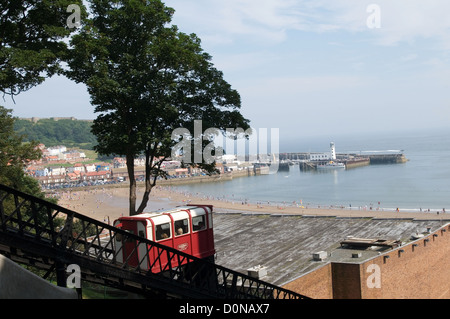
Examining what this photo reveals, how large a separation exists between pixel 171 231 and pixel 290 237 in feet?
52.3

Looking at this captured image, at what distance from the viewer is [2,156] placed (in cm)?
2705

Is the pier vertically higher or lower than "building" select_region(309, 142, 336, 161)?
lower

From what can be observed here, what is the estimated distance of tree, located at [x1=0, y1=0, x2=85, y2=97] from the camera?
45.0ft

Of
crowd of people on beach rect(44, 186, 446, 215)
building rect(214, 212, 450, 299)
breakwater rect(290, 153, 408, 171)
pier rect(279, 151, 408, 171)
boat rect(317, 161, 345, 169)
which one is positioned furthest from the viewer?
pier rect(279, 151, 408, 171)

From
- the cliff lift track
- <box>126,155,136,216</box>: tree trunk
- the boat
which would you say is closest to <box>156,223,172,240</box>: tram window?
the cliff lift track

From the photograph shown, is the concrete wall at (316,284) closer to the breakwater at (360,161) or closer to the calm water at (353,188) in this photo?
the calm water at (353,188)

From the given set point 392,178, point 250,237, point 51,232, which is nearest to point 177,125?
point 51,232

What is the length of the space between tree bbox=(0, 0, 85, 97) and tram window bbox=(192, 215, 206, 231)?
272 inches

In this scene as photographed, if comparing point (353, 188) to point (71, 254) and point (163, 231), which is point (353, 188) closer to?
point (163, 231)

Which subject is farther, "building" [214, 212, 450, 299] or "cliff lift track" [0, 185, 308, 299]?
"building" [214, 212, 450, 299]

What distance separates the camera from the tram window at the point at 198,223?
15408 mm

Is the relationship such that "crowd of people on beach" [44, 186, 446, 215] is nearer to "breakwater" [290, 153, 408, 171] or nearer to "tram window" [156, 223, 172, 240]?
"tram window" [156, 223, 172, 240]

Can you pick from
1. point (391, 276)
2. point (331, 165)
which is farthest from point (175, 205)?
point (331, 165)

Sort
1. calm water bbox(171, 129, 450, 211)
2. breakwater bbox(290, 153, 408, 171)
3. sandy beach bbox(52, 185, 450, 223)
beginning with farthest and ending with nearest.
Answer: breakwater bbox(290, 153, 408, 171)
calm water bbox(171, 129, 450, 211)
sandy beach bbox(52, 185, 450, 223)
